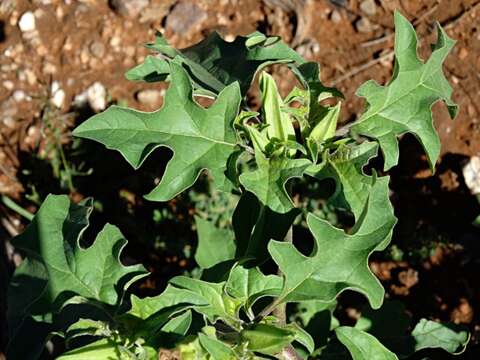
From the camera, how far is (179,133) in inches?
74.6

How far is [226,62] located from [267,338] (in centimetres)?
89

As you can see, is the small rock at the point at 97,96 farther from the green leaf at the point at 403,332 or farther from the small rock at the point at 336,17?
the green leaf at the point at 403,332

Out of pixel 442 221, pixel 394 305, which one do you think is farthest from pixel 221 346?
pixel 442 221

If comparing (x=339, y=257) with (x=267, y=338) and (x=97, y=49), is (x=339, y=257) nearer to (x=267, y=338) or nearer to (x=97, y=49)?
(x=267, y=338)

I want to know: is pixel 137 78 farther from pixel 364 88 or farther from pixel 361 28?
pixel 361 28

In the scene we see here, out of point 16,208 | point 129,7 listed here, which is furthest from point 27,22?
point 16,208

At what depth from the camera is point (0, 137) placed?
3.91 metres

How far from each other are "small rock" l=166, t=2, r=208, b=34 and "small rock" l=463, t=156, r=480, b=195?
156cm

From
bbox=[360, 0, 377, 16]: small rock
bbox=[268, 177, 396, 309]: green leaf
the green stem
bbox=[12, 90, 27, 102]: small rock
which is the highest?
bbox=[268, 177, 396, 309]: green leaf

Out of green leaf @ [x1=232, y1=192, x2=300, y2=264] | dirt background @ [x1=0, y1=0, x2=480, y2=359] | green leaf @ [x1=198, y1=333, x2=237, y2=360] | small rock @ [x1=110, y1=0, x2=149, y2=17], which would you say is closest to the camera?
green leaf @ [x1=198, y1=333, x2=237, y2=360]

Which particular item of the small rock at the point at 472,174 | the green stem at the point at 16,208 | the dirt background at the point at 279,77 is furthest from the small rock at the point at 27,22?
the small rock at the point at 472,174

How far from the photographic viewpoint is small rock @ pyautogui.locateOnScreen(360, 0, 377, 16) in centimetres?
411

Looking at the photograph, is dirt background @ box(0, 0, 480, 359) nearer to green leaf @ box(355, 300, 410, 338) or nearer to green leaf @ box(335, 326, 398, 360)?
green leaf @ box(355, 300, 410, 338)

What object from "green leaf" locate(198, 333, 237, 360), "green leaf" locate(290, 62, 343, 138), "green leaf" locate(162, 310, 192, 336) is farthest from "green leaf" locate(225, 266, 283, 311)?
"green leaf" locate(290, 62, 343, 138)
